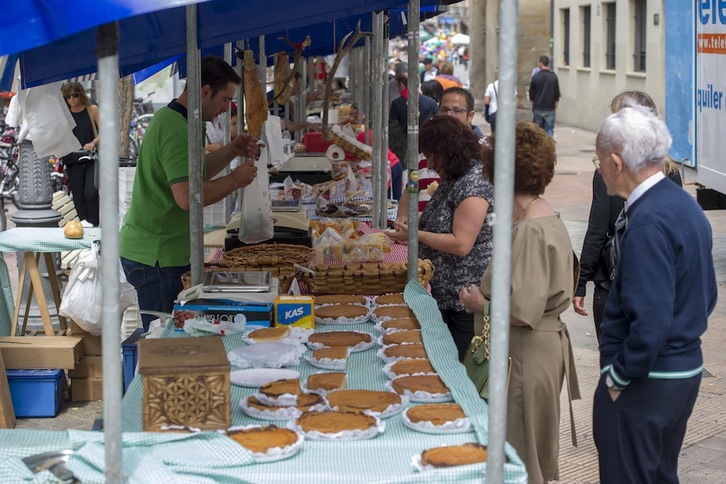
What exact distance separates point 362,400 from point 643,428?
930 millimetres

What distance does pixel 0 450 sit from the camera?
2.74 m

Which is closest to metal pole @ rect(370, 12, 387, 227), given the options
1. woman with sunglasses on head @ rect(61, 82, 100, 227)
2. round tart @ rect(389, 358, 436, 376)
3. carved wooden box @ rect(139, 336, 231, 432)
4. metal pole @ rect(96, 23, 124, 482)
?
round tart @ rect(389, 358, 436, 376)

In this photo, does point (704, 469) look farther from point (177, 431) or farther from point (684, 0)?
point (684, 0)

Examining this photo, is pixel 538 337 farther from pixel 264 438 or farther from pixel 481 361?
pixel 264 438

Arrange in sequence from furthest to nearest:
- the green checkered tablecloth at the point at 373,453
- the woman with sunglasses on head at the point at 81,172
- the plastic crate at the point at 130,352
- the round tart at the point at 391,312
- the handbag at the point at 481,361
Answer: the woman with sunglasses on head at the point at 81,172
the plastic crate at the point at 130,352
the round tart at the point at 391,312
the handbag at the point at 481,361
the green checkered tablecloth at the point at 373,453

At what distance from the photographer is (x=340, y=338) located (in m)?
3.75

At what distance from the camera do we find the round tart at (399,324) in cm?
396

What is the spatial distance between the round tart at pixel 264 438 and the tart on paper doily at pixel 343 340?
864 mm

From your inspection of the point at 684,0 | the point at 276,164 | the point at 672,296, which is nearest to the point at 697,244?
the point at 672,296

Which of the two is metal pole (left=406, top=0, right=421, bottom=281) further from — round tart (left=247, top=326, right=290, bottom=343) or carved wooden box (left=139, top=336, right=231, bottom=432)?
carved wooden box (left=139, top=336, right=231, bottom=432)

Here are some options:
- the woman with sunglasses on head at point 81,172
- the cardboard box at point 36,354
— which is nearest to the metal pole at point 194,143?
the cardboard box at point 36,354

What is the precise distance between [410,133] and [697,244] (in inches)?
67.0

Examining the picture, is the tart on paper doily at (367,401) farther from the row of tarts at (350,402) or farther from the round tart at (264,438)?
the round tart at (264,438)

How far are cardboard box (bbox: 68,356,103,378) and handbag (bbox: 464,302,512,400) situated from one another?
10.4 feet
